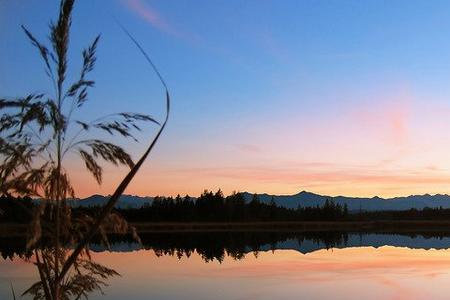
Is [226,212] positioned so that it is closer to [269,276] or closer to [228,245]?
[228,245]

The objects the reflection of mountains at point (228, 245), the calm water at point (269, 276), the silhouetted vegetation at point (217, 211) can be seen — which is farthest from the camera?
the silhouetted vegetation at point (217, 211)

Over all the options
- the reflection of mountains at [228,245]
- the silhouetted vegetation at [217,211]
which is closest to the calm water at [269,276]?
the reflection of mountains at [228,245]

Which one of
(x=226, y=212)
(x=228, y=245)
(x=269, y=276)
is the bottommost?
(x=269, y=276)

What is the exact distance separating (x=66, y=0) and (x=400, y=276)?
56.6 feet

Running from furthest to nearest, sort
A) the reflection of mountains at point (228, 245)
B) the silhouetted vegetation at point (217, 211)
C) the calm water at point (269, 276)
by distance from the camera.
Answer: the silhouetted vegetation at point (217, 211)
the reflection of mountains at point (228, 245)
the calm water at point (269, 276)

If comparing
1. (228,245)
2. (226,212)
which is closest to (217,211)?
(226,212)

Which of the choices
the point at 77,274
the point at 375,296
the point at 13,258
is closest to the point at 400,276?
the point at 375,296

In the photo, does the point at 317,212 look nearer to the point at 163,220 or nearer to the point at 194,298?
the point at 163,220

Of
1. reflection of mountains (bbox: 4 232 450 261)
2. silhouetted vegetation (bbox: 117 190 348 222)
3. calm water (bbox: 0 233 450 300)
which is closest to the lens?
calm water (bbox: 0 233 450 300)

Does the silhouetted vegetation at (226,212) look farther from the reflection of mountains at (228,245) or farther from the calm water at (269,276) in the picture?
the calm water at (269,276)

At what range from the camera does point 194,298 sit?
1374 cm

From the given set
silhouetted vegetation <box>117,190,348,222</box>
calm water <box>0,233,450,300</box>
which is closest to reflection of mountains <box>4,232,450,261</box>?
calm water <box>0,233,450,300</box>

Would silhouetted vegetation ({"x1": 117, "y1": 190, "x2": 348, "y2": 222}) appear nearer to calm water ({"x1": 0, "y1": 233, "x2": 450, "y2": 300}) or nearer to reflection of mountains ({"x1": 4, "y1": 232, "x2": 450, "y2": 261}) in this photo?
reflection of mountains ({"x1": 4, "y1": 232, "x2": 450, "y2": 261})

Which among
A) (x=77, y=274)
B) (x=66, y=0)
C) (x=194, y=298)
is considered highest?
(x=66, y=0)
